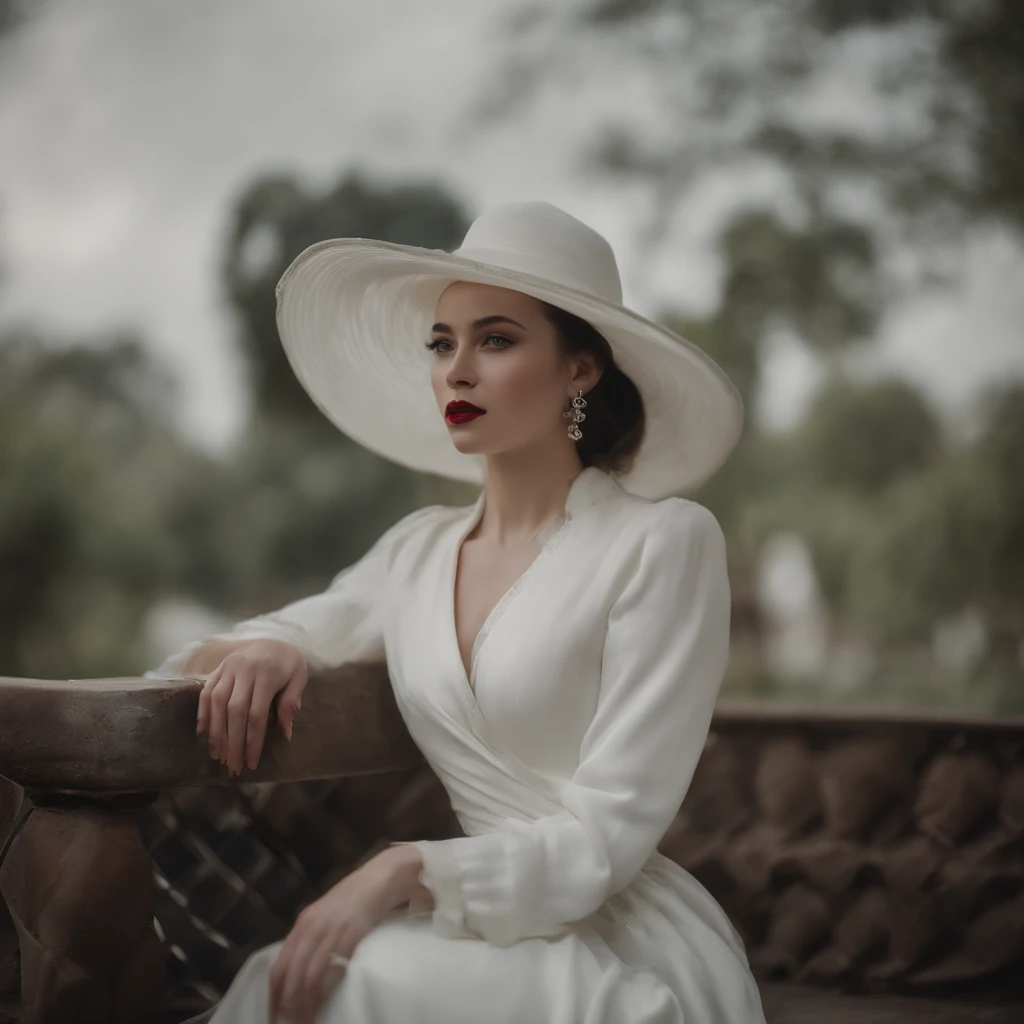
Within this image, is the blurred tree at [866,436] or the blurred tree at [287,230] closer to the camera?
the blurred tree at [866,436]

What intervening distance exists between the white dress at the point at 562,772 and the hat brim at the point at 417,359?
0.13m

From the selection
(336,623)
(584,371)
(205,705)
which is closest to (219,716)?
(205,705)

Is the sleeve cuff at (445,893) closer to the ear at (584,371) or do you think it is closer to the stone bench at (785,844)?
the stone bench at (785,844)

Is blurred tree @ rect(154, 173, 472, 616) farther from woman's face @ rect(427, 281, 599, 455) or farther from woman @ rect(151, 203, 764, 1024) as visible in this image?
woman's face @ rect(427, 281, 599, 455)

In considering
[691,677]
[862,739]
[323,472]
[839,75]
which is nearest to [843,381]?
[839,75]

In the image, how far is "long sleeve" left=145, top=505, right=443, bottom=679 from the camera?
4.30 feet

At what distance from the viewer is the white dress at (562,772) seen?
102 centimetres

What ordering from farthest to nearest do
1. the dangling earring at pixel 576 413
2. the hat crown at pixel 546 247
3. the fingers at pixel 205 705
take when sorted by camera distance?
the dangling earring at pixel 576 413
the hat crown at pixel 546 247
the fingers at pixel 205 705

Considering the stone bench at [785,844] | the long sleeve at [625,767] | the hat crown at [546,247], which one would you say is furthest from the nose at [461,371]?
the stone bench at [785,844]

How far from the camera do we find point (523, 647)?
1229 mm

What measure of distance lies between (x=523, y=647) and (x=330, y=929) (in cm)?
37

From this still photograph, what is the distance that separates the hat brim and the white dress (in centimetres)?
13

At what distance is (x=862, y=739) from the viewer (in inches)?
63.9

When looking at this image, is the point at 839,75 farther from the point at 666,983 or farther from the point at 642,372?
the point at 666,983
